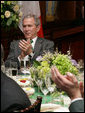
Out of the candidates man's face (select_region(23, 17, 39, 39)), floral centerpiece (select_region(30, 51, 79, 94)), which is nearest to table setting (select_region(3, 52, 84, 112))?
floral centerpiece (select_region(30, 51, 79, 94))

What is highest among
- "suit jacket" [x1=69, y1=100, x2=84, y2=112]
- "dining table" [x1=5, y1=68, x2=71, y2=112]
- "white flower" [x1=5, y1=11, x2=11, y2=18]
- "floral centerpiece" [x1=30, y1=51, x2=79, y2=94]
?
"white flower" [x1=5, y1=11, x2=11, y2=18]

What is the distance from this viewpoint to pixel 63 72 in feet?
9.09

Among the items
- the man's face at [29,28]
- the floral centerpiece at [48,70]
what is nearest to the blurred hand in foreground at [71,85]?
the floral centerpiece at [48,70]

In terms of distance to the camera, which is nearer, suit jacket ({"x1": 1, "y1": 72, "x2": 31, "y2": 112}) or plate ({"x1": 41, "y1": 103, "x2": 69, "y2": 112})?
suit jacket ({"x1": 1, "y1": 72, "x2": 31, "y2": 112})

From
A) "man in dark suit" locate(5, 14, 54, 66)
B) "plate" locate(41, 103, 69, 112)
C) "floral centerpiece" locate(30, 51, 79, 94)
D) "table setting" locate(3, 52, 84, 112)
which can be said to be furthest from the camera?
"man in dark suit" locate(5, 14, 54, 66)

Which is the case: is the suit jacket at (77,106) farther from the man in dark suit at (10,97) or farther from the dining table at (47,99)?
the dining table at (47,99)

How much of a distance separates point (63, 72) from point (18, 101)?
1.21 metres

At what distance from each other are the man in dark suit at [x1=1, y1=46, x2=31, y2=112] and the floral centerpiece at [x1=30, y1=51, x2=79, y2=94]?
93 centimetres

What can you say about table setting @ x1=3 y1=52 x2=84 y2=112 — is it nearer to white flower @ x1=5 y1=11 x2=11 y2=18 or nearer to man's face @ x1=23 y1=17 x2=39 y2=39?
white flower @ x1=5 y1=11 x2=11 y2=18

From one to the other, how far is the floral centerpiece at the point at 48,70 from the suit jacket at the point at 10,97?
0.93 metres

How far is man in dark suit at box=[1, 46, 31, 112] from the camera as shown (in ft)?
5.17

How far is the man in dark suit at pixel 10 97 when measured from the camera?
62.1 inches

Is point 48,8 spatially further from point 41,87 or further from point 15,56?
point 41,87

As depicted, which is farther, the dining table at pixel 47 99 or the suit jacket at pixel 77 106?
the dining table at pixel 47 99
